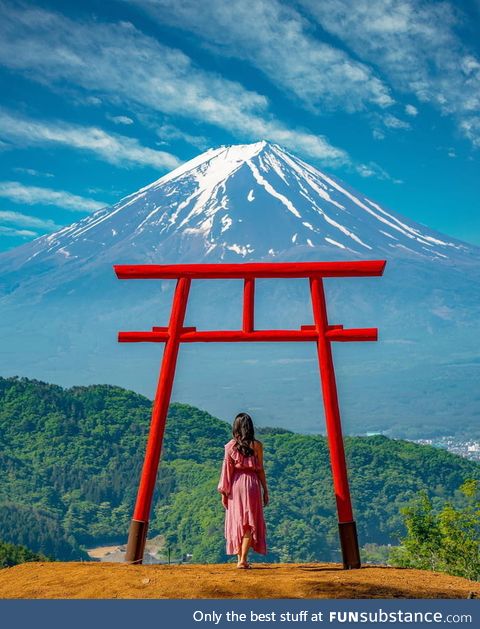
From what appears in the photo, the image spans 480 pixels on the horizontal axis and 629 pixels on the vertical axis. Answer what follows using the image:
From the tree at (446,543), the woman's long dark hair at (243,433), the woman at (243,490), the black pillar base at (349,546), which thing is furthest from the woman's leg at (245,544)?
the tree at (446,543)

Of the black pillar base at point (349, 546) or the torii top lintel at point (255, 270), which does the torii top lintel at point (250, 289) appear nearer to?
the torii top lintel at point (255, 270)

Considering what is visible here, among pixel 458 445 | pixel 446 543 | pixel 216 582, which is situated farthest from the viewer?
pixel 458 445

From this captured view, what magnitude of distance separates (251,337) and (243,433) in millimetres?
1131

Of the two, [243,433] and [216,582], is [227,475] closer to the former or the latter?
[243,433]

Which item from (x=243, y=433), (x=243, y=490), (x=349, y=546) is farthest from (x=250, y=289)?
(x=349, y=546)

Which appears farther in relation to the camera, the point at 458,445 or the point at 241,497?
the point at 458,445

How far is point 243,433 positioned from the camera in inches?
281

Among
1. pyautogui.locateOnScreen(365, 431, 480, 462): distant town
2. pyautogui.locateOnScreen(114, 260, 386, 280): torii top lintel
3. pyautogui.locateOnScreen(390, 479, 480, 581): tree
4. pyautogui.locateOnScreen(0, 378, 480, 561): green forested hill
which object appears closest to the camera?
pyautogui.locateOnScreen(114, 260, 386, 280): torii top lintel

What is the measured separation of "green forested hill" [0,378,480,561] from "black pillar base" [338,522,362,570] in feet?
154

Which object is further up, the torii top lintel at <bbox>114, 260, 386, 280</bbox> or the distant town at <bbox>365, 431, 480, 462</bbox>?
the distant town at <bbox>365, 431, 480, 462</bbox>

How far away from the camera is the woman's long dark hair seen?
281 inches

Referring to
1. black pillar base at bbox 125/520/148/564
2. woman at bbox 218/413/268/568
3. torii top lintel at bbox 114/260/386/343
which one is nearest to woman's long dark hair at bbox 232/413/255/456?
woman at bbox 218/413/268/568

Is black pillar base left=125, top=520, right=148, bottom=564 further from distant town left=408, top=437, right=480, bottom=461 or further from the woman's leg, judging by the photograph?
distant town left=408, top=437, right=480, bottom=461

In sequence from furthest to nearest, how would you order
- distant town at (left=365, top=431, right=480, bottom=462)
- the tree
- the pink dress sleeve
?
distant town at (left=365, top=431, right=480, bottom=462) < the tree < the pink dress sleeve
